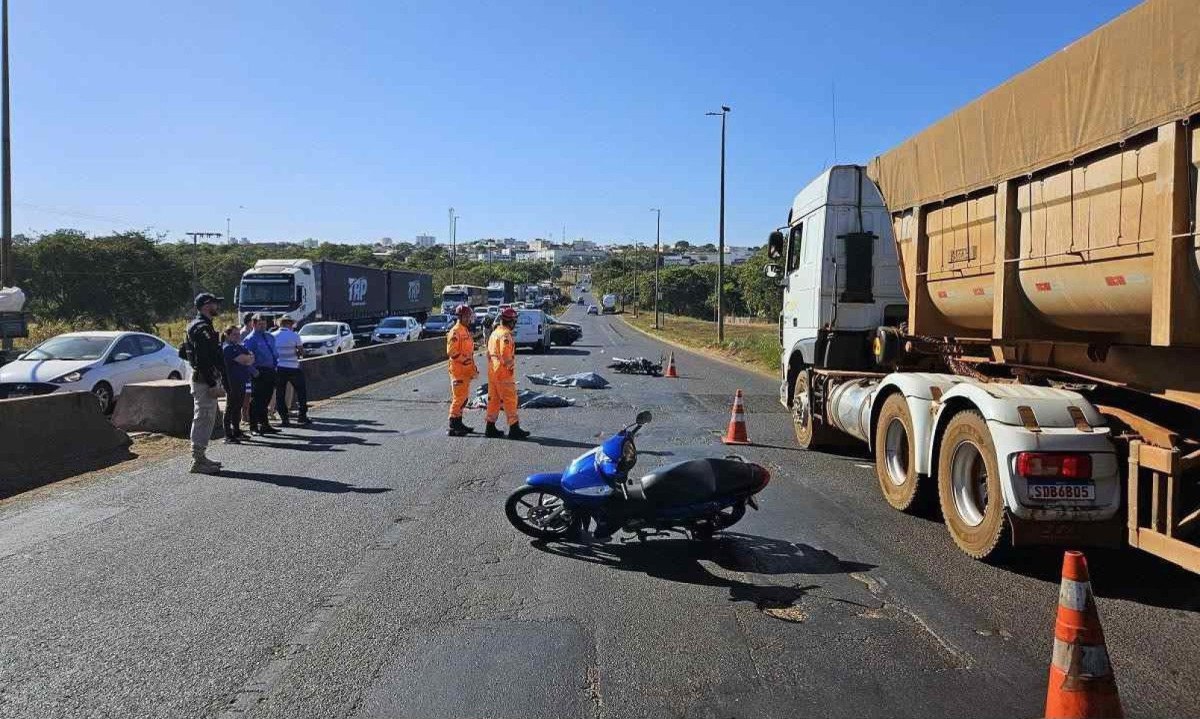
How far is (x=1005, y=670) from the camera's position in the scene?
4.48 m

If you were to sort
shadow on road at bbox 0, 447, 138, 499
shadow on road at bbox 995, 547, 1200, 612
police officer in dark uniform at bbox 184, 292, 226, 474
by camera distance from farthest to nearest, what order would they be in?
1. police officer in dark uniform at bbox 184, 292, 226, 474
2. shadow on road at bbox 0, 447, 138, 499
3. shadow on road at bbox 995, 547, 1200, 612

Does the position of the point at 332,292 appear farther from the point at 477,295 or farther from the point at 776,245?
the point at 477,295

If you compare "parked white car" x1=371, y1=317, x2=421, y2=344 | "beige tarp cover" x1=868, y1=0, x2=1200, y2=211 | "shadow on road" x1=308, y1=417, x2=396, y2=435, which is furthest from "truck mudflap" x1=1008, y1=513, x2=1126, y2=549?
"parked white car" x1=371, y1=317, x2=421, y2=344

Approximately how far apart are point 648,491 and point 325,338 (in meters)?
23.8

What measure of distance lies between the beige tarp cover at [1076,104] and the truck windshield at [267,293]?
2847 cm

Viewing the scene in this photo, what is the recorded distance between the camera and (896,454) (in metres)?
8.33

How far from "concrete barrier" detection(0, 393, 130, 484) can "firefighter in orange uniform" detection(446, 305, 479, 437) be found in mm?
3995

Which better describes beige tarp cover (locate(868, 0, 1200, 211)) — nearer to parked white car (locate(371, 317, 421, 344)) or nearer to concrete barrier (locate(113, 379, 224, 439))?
concrete barrier (locate(113, 379, 224, 439))

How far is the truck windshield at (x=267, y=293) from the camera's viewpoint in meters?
33.0

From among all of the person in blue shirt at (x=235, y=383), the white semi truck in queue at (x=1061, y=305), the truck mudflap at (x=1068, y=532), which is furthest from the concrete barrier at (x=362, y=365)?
the truck mudflap at (x=1068, y=532)

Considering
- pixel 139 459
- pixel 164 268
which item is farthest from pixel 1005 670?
pixel 164 268

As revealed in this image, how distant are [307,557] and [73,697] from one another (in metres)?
2.42

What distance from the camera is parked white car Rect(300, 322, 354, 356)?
28.4 metres

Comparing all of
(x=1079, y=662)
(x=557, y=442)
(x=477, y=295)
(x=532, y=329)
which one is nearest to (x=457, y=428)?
(x=557, y=442)
